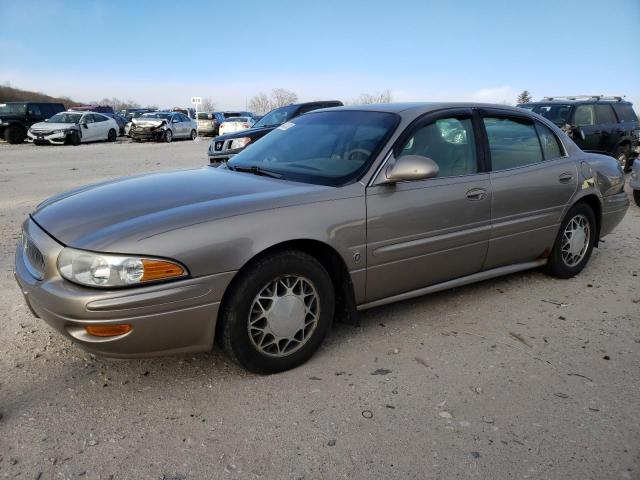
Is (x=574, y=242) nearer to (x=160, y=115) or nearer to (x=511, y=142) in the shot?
(x=511, y=142)

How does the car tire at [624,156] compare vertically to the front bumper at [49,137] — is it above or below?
below

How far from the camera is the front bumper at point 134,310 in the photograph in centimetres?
246

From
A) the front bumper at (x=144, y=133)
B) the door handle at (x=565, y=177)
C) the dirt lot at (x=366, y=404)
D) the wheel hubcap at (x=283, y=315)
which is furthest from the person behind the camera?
the front bumper at (x=144, y=133)

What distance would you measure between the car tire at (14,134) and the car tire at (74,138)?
270 cm

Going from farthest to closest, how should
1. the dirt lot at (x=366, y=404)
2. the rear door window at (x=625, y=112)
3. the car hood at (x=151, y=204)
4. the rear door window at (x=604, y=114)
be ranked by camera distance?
the rear door window at (x=625, y=112) → the rear door window at (x=604, y=114) → the car hood at (x=151, y=204) → the dirt lot at (x=366, y=404)

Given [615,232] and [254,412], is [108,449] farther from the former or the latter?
[615,232]

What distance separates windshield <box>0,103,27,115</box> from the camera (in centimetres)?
2292

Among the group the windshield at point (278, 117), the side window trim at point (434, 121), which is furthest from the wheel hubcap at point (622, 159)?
the side window trim at point (434, 121)

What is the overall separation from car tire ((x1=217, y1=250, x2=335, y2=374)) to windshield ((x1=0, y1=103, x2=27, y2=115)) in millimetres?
24321

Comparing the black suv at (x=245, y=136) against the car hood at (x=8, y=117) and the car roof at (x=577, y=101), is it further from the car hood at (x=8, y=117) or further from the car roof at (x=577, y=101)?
the car hood at (x=8, y=117)

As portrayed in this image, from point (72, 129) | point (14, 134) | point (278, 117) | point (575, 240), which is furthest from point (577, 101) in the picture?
point (14, 134)

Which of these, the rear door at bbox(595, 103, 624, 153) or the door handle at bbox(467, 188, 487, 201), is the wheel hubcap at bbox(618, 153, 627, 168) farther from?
the door handle at bbox(467, 188, 487, 201)

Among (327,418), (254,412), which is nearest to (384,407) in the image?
(327,418)

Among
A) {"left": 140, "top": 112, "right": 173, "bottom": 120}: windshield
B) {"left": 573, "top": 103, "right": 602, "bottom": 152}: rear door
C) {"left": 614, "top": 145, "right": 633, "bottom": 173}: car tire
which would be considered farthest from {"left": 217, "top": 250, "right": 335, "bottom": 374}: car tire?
{"left": 140, "top": 112, "right": 173, "bottom": 120}: windshield
